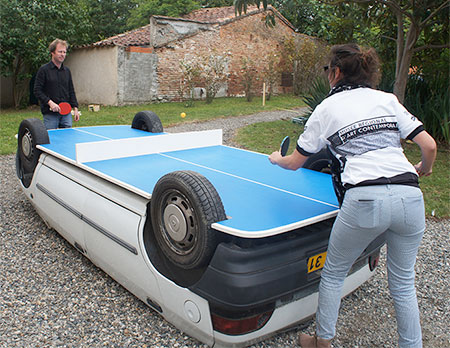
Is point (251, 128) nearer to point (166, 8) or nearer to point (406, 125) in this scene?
point (406, 125)

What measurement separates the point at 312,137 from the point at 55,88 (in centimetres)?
446

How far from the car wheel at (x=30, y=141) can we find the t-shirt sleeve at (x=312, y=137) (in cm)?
291

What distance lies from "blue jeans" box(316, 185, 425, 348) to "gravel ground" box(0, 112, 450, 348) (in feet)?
1.43

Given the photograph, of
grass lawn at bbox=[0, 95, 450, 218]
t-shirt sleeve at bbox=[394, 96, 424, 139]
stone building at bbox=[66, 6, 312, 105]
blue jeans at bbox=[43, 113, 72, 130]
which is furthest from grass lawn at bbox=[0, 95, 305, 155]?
t-shirt sleeve at bbox=[394, 96, 424, 139]

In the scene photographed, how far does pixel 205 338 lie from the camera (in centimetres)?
242

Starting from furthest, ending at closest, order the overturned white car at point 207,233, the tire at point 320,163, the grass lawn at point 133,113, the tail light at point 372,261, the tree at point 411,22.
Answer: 1. the grass lawn at point 133,113
2. the tree at point 411,22
3. the tire at point 320,163
4. the tail light at point 372,261
5. the overturned white car at point 207,233

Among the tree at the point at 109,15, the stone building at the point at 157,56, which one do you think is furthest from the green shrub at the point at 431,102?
the tree at the point at 109,15

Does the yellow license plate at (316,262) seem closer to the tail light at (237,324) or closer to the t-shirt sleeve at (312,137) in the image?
the tail light at (237,324)

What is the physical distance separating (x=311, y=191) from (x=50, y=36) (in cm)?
1545

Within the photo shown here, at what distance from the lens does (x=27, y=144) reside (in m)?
4.32

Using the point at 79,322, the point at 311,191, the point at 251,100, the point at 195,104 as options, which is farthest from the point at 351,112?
the point at 251,100

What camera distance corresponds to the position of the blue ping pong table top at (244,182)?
2299mm

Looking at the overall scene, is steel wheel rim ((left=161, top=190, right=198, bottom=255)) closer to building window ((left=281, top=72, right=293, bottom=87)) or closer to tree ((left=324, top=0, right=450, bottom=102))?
tree ((left=324, top=0, right=450, bottom=102))

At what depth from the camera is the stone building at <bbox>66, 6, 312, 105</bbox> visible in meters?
16.5
